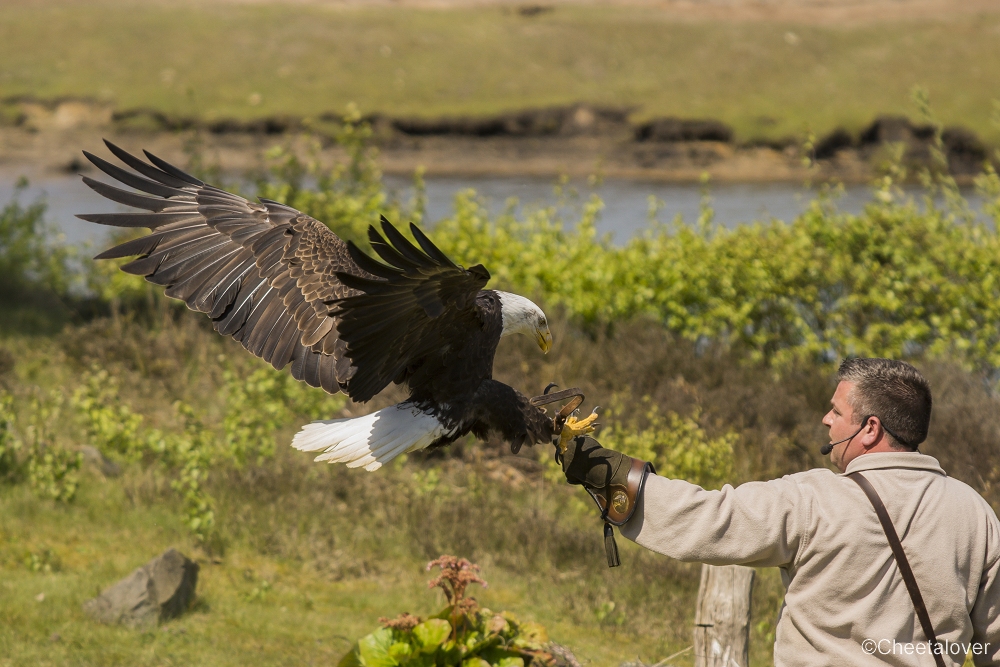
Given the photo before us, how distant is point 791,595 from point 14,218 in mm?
11160

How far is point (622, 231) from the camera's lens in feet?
55.4

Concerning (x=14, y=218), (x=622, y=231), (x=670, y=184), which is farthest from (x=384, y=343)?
(x=670, y=184)

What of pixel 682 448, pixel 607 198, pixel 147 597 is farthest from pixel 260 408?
pixel 607 198

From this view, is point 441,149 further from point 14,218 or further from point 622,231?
point 14,218

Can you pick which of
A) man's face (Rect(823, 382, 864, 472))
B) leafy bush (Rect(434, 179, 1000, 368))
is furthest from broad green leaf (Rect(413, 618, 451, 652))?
leafy bush (Rect(434, 179, 1000, 368))

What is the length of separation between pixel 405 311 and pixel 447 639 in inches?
49.7

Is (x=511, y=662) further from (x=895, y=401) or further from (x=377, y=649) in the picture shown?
(x=895, y=401)

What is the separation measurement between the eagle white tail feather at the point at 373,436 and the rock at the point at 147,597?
195cm

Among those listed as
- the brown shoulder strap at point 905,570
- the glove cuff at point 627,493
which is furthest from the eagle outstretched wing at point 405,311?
the brown shoulder strap at point 905,570

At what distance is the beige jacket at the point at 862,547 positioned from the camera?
91.9 inches

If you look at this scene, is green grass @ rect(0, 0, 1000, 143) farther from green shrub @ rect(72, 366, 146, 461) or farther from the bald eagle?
the bald eagle

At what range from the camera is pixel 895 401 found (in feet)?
8.02

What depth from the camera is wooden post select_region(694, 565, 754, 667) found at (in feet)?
13.4

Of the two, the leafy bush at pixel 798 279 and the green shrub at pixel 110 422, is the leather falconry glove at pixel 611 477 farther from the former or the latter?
the leafy bush at pixel 798 279
